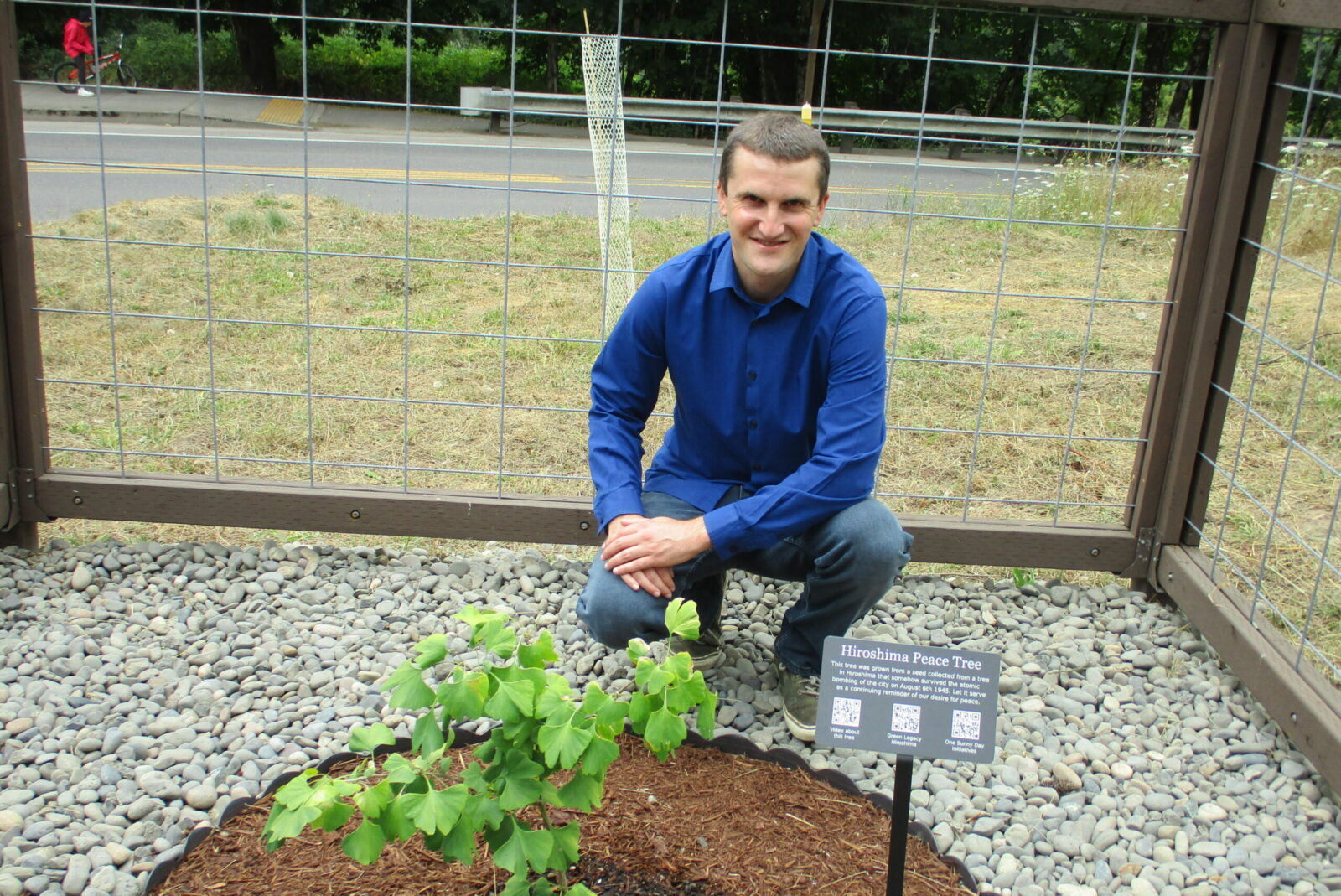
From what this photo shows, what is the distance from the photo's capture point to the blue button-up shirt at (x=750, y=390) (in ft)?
8.64

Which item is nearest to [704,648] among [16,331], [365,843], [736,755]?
[736,755]

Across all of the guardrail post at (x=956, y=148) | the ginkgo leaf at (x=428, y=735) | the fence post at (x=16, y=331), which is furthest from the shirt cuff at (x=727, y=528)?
the fence post at (x=16, y=331)

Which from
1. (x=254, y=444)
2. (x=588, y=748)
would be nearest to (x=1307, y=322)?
(x=254, y=444)

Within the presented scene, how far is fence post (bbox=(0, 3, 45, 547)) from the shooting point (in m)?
3.26

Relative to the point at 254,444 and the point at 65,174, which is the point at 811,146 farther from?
the point at 65,174

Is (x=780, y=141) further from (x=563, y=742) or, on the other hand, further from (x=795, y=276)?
(x=563, y=742)

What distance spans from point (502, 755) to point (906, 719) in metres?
0.66

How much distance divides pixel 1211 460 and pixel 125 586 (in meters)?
3.30

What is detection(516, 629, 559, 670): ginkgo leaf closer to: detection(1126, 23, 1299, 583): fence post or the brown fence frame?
the brown fence frame

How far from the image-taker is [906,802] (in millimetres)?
1886

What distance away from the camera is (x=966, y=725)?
5.97 feet

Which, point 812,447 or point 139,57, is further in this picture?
point 139,57

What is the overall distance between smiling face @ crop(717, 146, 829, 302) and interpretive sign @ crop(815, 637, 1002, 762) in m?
1.06

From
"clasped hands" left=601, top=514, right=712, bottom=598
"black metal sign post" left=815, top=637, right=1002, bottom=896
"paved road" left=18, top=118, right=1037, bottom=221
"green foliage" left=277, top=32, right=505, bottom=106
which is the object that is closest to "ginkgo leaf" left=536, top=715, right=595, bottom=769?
"black metal sign post" left=815, top=637, right=1002, bottom=896
